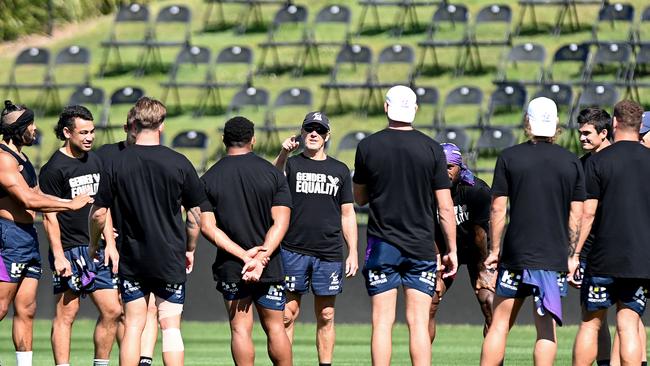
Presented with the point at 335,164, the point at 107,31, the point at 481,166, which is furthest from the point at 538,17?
the point at 335,164

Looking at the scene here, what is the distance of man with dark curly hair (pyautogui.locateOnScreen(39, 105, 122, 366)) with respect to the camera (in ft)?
35.7

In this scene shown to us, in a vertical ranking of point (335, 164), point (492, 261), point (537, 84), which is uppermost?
point (537, 84)

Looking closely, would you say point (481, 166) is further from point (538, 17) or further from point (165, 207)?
point (165, 207)

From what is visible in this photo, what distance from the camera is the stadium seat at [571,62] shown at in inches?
871

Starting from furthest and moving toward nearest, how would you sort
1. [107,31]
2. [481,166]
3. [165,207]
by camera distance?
1. [107,31]
2. [481,166]
3. [165,207]

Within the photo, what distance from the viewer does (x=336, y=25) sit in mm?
25594

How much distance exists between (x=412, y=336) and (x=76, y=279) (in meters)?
2.87

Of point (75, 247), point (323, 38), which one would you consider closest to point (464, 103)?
point (323, 38)

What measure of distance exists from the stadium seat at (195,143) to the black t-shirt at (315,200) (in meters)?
10.4

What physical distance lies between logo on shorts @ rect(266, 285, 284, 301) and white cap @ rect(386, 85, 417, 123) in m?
1.46

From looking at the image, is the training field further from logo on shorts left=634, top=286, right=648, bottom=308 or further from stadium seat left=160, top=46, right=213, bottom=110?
stadium seat left=160, top=46, right=213, bottom=110

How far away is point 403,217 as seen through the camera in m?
9.99

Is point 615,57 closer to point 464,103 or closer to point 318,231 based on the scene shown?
point 464,103

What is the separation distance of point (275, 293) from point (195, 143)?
12.1 metres
